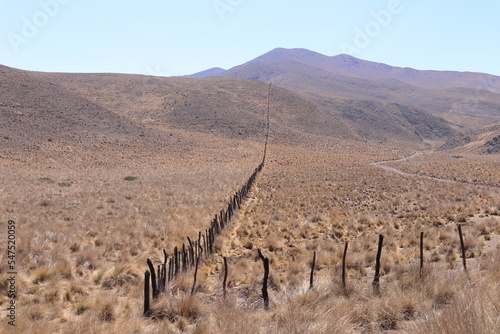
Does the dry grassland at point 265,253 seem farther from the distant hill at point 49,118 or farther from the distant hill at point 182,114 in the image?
the distant hill at point 182,114

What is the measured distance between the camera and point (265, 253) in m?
12.5

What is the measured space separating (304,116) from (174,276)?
311 feet

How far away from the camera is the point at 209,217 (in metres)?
17.5

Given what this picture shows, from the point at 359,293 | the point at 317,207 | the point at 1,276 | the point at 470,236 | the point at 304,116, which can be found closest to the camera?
the point at 359,293

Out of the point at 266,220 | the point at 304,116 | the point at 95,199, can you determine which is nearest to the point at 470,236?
the point at 266,220

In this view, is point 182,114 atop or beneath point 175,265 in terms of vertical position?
atop

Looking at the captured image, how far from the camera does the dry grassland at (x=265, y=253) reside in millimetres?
5562

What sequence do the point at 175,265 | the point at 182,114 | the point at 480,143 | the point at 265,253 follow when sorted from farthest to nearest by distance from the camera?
the point at 182,114 < the point at 480,143 < the point at 265,253 < the point at 175,265

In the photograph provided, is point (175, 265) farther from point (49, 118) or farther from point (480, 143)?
point (480, 143)

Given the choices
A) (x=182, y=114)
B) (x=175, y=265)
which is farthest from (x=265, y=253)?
(x=182, y=114)

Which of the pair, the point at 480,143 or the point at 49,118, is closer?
the point at 49,118

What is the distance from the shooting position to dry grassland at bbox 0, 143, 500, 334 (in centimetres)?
556

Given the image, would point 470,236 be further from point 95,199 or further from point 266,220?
point 95,199

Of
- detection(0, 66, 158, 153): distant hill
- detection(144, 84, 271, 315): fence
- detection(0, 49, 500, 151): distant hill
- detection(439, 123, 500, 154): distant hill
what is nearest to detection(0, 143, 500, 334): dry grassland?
detection(144, 84, 271, 315): fence
